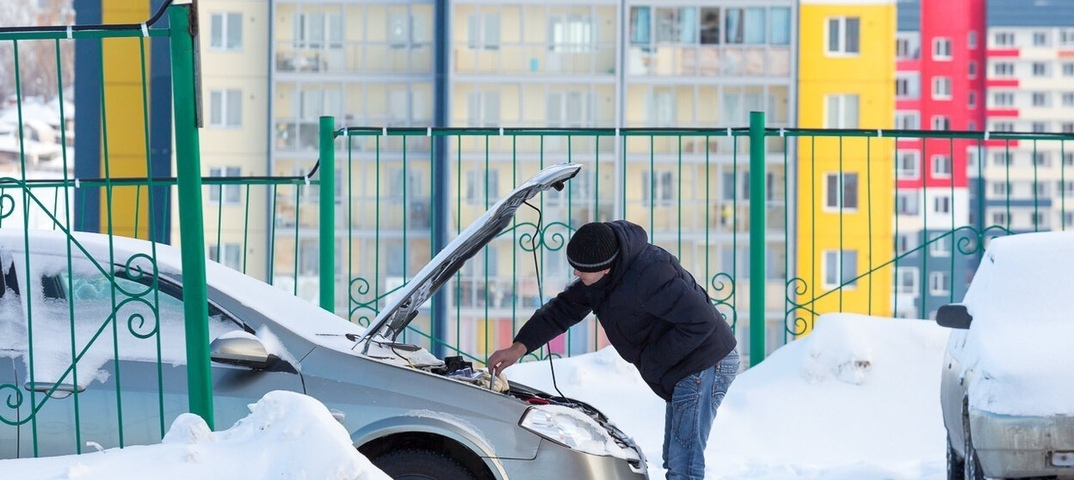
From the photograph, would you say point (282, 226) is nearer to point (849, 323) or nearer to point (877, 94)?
point (877, 94)

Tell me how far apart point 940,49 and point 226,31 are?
45.9 m

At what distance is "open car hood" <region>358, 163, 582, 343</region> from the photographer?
5504 millimetres

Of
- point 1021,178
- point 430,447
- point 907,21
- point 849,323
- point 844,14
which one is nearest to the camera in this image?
point 430,447

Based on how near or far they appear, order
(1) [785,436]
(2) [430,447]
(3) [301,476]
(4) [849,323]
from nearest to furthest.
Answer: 1. (3) [301,476]
2. (2) [430,447]
3. (1) [785,436]
4. (4) [849,323]

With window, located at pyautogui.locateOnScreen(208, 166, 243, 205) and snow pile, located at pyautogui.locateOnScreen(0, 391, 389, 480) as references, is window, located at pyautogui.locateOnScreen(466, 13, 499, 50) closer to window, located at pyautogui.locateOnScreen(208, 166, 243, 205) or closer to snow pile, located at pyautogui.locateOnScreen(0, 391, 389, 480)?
window, located at pyautogui.locateOnScreen(208, 166, 243, 205)

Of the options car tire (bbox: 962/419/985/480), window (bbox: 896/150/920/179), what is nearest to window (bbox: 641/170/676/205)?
window (bbox: 896/150/920/179)

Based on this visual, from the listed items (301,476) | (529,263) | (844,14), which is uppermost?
(844,14)

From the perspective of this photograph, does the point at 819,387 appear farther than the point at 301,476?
Yes

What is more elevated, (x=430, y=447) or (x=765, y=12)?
(x=765, y=12)

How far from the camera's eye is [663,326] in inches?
237

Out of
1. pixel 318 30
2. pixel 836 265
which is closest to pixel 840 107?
pixel 836 265

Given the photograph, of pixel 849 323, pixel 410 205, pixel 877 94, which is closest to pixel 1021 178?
pixel 877 94

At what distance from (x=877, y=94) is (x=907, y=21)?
30311 millimetres

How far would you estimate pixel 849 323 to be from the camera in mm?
9438
